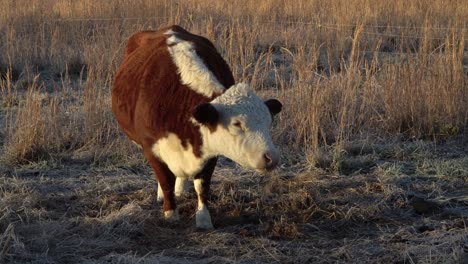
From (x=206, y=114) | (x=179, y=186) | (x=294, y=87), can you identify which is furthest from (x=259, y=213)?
(x=294, y=87)

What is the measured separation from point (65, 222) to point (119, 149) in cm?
188

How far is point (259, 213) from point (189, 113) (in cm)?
102

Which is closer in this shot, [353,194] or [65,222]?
[65,222]

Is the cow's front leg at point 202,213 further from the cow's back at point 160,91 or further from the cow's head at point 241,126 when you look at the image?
the cow's head at point 241,126

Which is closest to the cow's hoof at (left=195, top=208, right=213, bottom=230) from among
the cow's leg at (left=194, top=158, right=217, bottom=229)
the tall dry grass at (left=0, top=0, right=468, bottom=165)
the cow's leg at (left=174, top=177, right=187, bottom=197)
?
the cow's leg at (left=194, top=158, right=217, bottom=229)

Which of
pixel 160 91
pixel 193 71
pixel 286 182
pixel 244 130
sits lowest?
pixel 286 182

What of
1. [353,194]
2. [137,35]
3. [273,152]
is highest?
[137,35]

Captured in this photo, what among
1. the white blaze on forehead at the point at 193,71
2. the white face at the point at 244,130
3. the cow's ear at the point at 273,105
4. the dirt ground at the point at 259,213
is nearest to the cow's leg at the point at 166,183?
the dirt ground at the point at 259,213

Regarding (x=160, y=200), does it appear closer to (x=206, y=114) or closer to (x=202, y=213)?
(x=202, y=213)

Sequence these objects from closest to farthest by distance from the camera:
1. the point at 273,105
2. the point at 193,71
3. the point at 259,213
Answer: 1. the point at 273,105
2. the point at 193,71
3. the point at 259,213

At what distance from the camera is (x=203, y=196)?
4457 mm

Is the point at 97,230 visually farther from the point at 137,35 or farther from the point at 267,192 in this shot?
the point at 137,35

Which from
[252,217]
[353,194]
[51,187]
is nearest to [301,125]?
[353,194]

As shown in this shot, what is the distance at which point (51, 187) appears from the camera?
5.29 meters
